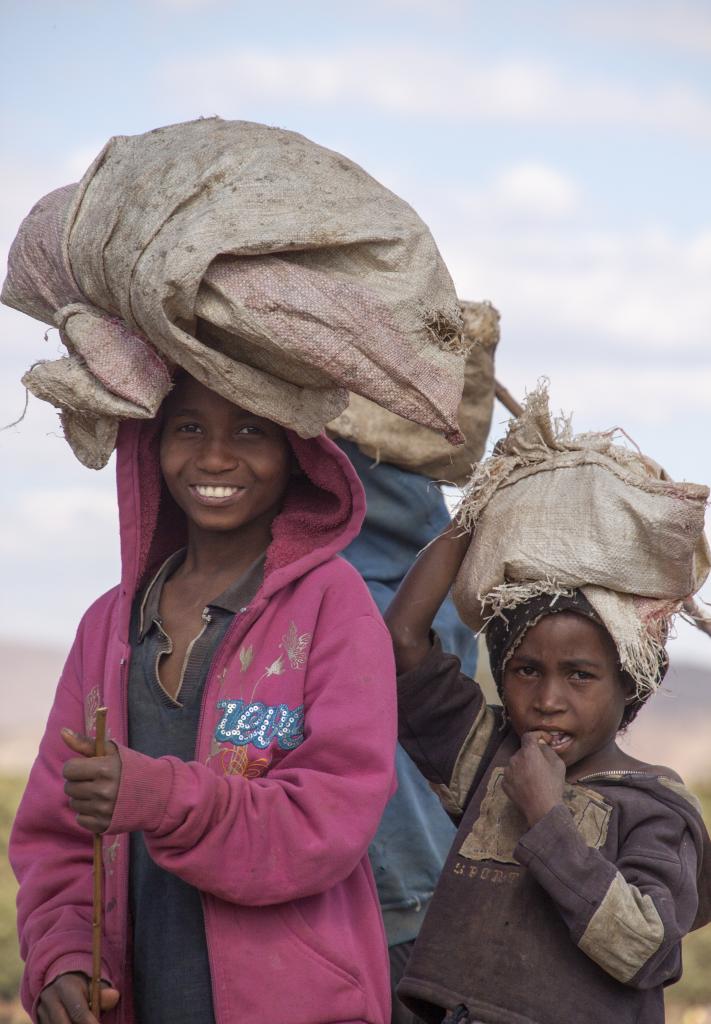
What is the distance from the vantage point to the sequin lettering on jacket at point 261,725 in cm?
264

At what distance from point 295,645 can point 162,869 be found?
50 cm

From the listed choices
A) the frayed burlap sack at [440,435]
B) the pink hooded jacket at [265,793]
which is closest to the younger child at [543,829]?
the pink hooded jacket at [265,793]

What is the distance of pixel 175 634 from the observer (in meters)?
2.88

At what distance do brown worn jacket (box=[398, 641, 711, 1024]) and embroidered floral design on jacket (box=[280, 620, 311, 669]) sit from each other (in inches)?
15.7

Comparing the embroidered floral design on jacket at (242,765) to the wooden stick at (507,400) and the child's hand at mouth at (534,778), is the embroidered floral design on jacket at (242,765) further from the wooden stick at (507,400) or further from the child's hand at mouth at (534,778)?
the wooden stick at (507,400)

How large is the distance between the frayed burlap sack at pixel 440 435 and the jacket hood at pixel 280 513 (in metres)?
1.03

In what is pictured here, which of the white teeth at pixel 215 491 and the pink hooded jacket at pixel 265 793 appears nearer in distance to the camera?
the pink hooded jacket at pixel 265 793

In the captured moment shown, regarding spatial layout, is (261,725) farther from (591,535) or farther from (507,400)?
(507,400)

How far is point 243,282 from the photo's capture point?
2576mm

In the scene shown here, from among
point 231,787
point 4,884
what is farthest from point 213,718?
point 4,884

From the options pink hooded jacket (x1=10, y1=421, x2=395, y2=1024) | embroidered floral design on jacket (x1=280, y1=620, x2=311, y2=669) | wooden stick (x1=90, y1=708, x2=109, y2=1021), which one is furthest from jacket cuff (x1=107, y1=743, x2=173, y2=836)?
embroidered floral design on jacket (x1=280, y1=620, x2=311, y2=669)

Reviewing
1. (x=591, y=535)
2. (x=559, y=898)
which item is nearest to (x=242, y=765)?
(x=559, y=898)

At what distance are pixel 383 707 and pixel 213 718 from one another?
326mm

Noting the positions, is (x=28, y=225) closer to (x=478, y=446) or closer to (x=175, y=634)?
(x=175, y=634)
